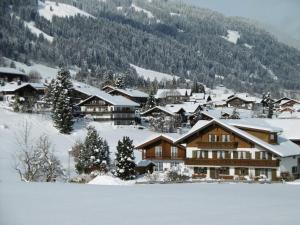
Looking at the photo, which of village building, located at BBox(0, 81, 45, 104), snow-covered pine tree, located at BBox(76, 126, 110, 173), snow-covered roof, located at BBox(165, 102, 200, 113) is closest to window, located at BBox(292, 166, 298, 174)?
snow-covered pine tree, located at BBox(76, 126, 110, 173)

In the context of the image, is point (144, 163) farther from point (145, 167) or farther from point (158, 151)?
point (158, 151)

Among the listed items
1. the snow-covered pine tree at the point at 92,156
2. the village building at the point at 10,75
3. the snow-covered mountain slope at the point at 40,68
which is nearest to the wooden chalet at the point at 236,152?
the snow-covered pine tree at the point at 92,156

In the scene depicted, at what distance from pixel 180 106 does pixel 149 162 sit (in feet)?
156

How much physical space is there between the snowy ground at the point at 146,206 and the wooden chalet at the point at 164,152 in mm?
28596

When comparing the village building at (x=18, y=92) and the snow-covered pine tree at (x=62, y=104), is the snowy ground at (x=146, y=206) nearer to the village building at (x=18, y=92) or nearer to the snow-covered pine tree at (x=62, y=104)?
the snow-covered pine tree at (x=62, y=104)

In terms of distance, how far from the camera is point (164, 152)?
44156 mm

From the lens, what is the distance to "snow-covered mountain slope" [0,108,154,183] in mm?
51750

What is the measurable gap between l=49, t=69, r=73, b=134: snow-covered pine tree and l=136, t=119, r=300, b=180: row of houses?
24.3 meters

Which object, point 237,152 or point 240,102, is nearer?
point 237,152

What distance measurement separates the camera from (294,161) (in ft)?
128

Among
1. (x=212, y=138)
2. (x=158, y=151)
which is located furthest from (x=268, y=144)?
(x=158, y=151)

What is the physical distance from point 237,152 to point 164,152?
24.2 feet

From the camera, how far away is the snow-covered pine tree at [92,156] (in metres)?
43.1

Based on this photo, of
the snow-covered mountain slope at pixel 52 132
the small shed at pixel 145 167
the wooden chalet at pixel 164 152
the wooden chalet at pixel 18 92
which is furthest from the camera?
the wooden chalet at pixel 18 92
